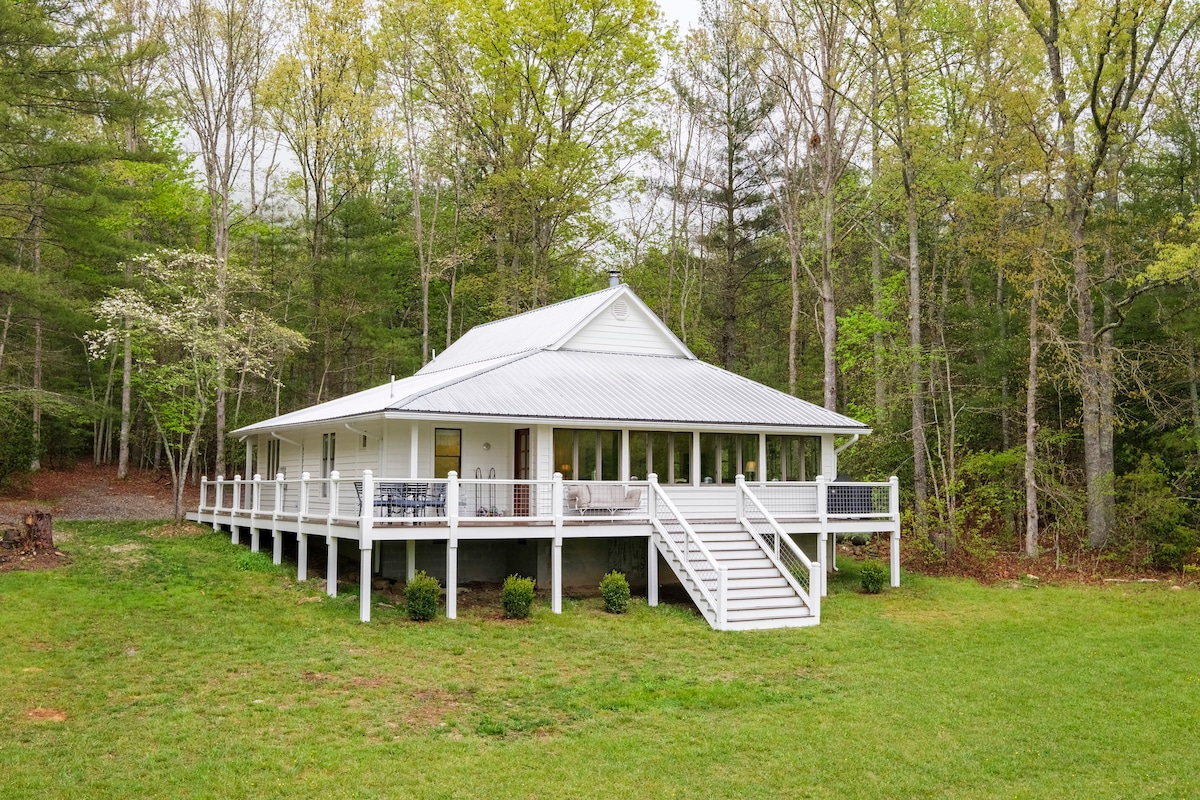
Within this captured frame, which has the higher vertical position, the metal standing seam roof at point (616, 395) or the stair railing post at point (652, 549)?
the metal standing seam roof at point (616, 395)

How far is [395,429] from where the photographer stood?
19.3 metres

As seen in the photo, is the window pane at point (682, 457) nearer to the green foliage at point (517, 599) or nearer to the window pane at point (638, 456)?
the window pane at point (638, 456)

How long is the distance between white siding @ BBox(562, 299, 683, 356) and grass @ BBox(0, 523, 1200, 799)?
25.8 feet

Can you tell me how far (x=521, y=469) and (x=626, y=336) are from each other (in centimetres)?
586

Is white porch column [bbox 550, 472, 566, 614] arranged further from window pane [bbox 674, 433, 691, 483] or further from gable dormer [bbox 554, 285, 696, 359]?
gable dormer [bbox 554, 285, 696, 359]

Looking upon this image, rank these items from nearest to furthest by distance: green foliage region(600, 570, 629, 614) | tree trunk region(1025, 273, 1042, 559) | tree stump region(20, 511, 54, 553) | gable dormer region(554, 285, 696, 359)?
1. green foliage region(600, 570, 629, 614)
2. tree stump region(20, 511, 54, 553)
3. tree trunk region(1025, 273, 1042, 559)
4. gable dormer region(554, 285, 696, 359)

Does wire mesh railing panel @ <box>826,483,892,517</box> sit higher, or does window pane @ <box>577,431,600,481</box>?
window pane @ <box>577,431,600,481</box>

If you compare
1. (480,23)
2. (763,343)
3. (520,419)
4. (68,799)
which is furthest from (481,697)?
(763,343)

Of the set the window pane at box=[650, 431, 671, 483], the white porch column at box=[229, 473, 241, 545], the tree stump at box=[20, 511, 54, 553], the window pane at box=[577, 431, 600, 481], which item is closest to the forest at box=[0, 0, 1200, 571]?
the white porch column at box=[229, 473, 241, 545]

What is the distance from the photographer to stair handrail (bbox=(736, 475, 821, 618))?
658 inches

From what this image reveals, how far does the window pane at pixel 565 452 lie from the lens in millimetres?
19312

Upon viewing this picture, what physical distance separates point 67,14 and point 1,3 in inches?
89.5

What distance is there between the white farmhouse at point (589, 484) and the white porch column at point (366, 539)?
0.04m

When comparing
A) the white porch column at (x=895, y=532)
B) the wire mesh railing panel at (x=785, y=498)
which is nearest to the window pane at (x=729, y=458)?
the wire mesh railing panel at (x=785, y=498)
